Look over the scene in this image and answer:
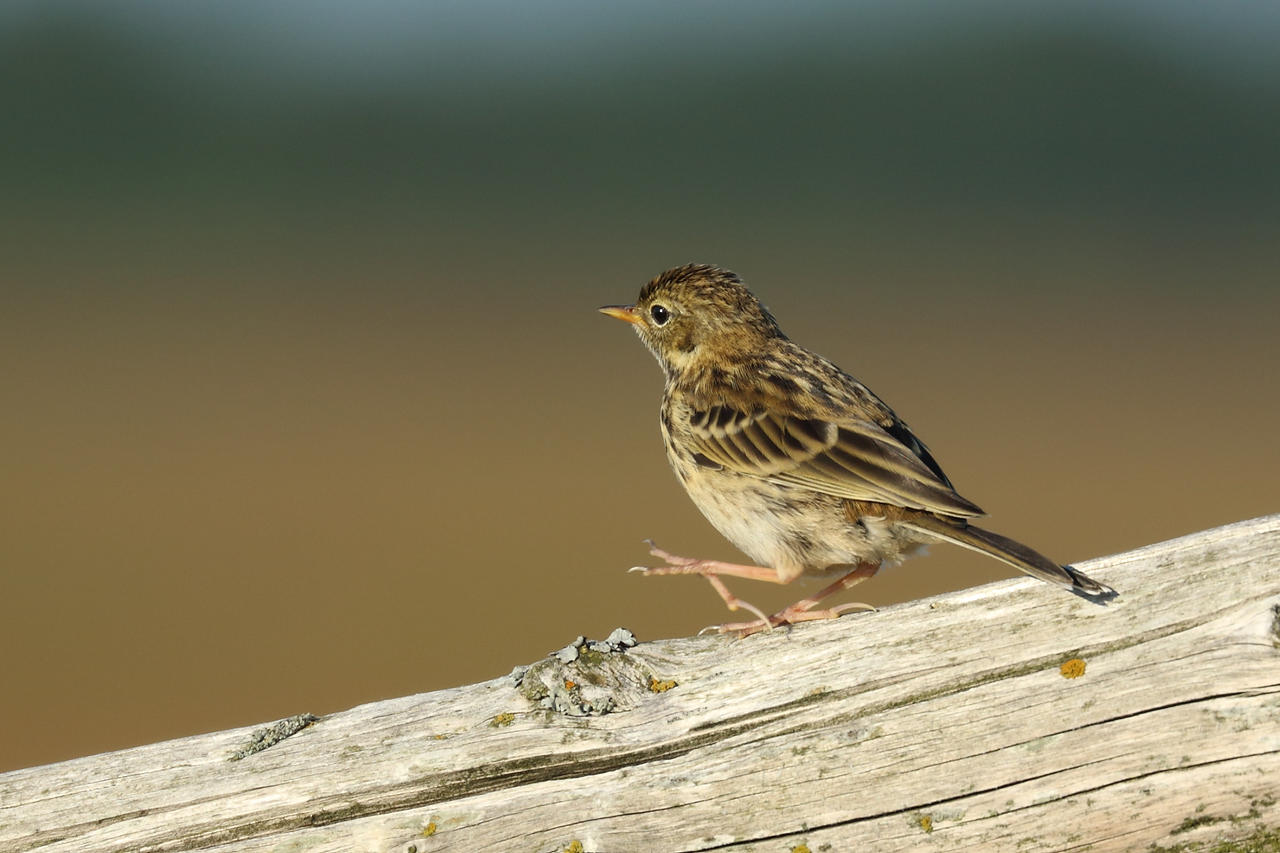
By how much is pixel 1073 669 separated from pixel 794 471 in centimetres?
203

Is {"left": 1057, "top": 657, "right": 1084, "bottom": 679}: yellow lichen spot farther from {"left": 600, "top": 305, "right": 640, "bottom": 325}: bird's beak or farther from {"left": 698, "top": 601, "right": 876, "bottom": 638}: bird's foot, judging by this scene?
{"left": 600, "top": 305, "right": 640, "bottom": 325}: bird's beak

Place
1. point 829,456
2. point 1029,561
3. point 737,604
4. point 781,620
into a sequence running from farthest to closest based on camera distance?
point 829,456 → point 737,604 → point 781,620 → point 1029,561

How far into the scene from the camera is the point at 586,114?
5619 centimetres

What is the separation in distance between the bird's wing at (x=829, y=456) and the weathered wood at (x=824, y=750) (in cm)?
99

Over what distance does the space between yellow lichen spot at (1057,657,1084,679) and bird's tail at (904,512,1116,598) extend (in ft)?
0.75

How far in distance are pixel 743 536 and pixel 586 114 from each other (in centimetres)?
5232

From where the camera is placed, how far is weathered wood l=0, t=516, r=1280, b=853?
3.76 meters

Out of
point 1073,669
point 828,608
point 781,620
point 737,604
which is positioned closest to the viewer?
point 1073,669

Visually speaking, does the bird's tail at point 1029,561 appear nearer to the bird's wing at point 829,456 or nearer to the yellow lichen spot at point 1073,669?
the bird's wing at point 829,456

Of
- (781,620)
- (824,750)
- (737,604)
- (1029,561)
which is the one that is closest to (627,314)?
(737,604)

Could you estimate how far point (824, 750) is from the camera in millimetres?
3965

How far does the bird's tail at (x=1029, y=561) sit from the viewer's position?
394 centimetres

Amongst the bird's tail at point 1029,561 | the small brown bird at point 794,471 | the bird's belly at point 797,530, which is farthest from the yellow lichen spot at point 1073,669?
the bird's belly at point 797,530

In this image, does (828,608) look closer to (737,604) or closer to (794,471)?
(737,604)
